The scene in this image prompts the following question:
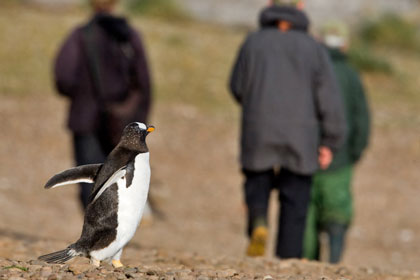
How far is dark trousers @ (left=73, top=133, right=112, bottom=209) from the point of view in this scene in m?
6.32

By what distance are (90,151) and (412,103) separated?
10.5 m

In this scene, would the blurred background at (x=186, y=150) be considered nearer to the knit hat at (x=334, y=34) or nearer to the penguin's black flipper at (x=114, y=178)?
the penguin's black flipper at (x=114, y=178)

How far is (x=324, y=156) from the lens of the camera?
571 centimetres

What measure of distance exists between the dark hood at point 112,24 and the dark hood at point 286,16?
1.26 m

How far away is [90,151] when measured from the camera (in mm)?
6332

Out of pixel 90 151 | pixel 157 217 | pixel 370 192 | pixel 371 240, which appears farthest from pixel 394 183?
pixel 90 151

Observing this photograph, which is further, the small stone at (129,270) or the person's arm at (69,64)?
the person's arm at (69,64)

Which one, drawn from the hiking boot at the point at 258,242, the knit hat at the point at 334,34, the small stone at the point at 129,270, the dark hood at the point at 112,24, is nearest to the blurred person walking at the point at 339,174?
the knit hat at the point at 334,34

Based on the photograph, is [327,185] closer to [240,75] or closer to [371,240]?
[240,75]

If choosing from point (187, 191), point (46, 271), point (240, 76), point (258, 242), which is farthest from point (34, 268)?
point (187, 191)

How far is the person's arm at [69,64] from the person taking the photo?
20.7 feet

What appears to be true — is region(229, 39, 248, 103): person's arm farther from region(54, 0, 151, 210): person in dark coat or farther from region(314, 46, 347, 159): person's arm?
region(54, 0, 151, 210): person in dark coat

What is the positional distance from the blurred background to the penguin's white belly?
1313mm

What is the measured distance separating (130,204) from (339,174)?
2914mm
